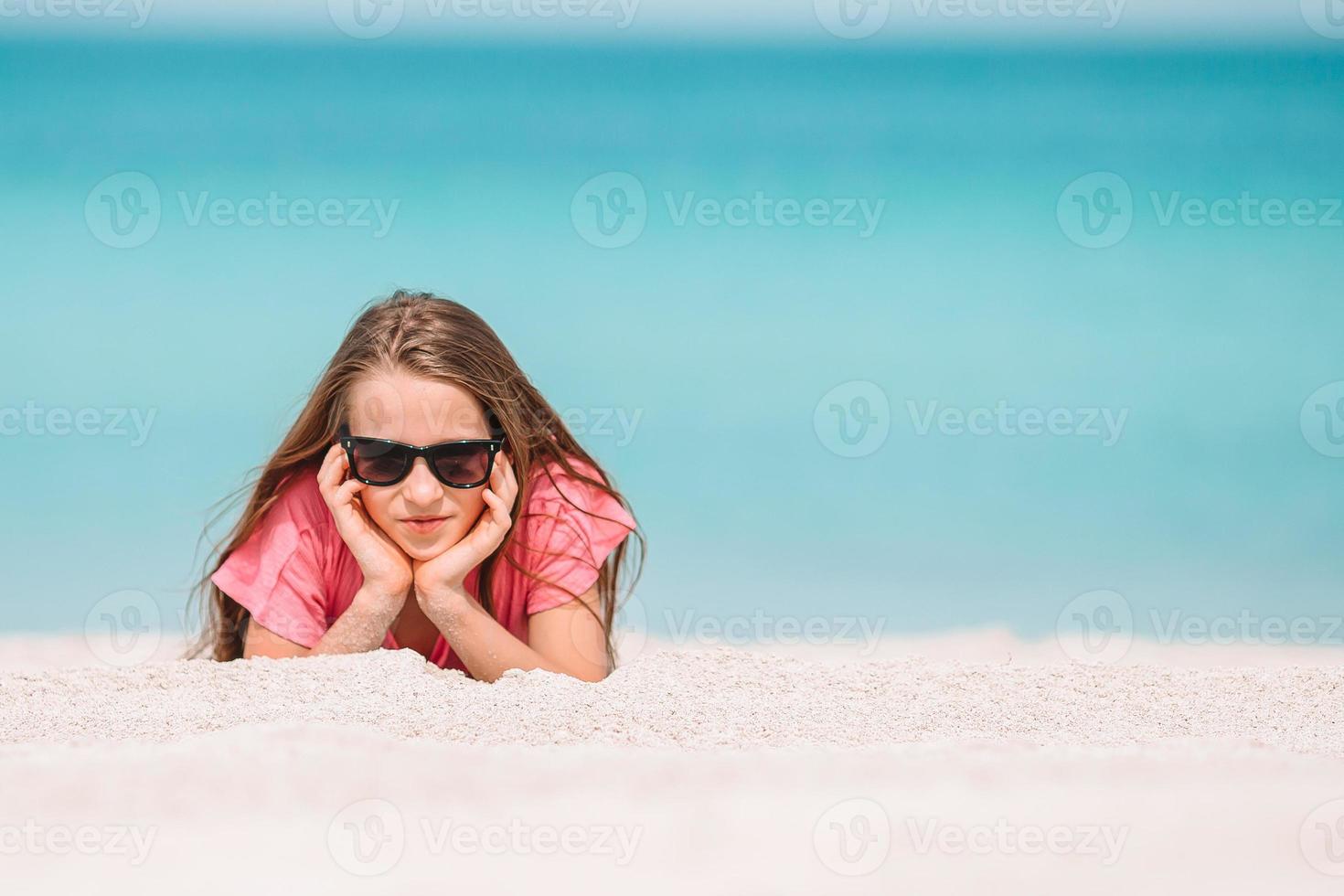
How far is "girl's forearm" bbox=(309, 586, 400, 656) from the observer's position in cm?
335

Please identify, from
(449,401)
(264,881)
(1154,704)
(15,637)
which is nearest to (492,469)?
(449,401)

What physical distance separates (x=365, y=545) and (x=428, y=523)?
0.17 m

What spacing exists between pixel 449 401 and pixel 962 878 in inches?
76.6

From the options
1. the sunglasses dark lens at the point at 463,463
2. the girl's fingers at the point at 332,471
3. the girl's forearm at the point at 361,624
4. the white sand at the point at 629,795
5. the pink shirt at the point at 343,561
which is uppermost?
the sunglasses dark lens at the point at 463,463

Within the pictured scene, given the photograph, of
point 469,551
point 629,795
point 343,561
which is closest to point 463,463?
point 469,551

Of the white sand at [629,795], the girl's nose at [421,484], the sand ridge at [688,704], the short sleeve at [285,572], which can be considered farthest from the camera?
the short sleeve at [285,572]

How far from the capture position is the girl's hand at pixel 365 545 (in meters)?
3.34

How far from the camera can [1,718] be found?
8.82ft

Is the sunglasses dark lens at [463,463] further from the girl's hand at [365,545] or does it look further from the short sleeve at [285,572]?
the short sleeve at [285,572]

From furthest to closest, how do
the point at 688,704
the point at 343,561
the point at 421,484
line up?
the point at 343,561
the point at 421,484
the point at 688,704

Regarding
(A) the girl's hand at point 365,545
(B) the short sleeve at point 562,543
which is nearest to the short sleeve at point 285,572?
(A) the girl's hand at point 365,545

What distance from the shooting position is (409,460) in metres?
3.30

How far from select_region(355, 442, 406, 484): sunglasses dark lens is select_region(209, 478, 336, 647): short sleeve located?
461 mm

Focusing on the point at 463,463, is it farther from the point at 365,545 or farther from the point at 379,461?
the point at 365,545
